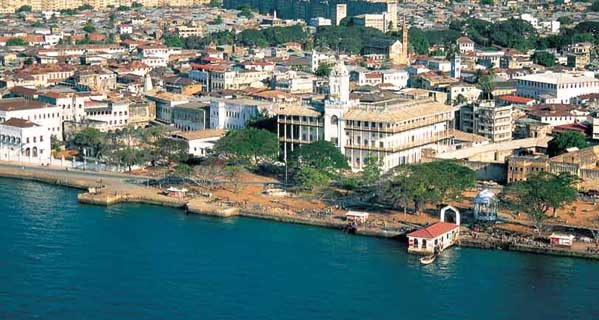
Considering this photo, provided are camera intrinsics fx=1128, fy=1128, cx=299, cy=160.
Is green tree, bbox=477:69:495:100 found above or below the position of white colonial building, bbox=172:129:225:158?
above

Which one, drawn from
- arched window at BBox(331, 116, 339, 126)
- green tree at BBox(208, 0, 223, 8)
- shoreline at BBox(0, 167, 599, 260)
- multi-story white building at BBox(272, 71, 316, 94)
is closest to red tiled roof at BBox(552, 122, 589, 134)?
arched window at BBox(331, 116, 339, 126)

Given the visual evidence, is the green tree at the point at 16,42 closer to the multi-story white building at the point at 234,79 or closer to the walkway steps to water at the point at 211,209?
the multi-story white building at the point at 234,79

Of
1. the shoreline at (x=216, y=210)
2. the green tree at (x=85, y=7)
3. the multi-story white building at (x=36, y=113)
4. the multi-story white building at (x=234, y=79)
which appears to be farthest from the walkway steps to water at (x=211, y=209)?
the green tree at (x=85, y=7)

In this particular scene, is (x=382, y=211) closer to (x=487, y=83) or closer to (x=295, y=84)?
(x=295, y=84)

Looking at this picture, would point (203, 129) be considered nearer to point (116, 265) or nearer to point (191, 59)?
point (116, 265)

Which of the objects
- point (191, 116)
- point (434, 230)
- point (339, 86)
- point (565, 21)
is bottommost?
point (434, 230)

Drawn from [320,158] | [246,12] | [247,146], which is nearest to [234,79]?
[247,146]

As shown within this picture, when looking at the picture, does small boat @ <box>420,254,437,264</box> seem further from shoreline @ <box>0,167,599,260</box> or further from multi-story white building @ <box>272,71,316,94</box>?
multi-story white building @ <box>272,71,316,94</box>
